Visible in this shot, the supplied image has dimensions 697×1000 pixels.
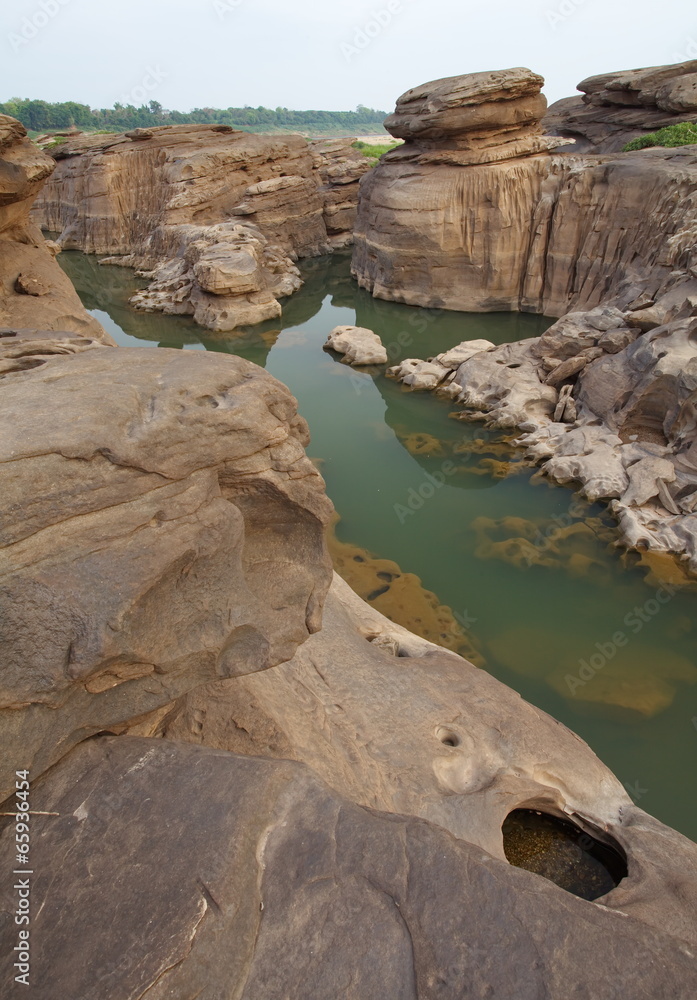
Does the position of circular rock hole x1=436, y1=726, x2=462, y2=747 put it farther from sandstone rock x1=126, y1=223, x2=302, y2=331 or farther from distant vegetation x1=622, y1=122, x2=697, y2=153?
distant vegetation x1=622, y1=122, x2=697, y2=153

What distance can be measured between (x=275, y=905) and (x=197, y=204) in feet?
66.6

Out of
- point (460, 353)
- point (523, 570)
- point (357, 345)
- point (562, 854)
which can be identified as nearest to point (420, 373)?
point (460, 353)

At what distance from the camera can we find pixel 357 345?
12.9 m

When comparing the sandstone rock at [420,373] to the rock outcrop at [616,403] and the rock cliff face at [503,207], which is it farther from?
the rock cliff face at [503,207]

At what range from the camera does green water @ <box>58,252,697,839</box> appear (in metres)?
5.21

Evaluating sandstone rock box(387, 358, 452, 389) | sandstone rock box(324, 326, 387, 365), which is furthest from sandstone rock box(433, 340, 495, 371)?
sandstone rock box(324, 326, 387, 365)

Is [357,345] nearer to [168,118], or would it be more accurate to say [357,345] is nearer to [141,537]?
[141,537]

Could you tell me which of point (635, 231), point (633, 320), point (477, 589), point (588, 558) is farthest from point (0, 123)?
point (635, 231)

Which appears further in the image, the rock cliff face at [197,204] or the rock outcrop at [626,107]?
the rock outcrop at [626,107]

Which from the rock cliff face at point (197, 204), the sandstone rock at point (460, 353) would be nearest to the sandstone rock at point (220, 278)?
the rock cliff face at point (197, 204)

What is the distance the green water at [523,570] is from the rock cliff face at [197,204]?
518 cm

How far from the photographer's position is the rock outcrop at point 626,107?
17.0m

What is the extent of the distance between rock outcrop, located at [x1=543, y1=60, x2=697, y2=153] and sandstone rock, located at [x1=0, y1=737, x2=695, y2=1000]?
1966 cm

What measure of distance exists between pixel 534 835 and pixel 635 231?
11779mm
